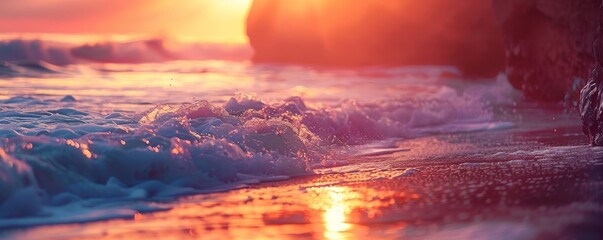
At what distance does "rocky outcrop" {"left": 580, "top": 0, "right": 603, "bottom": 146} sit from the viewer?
19.4 ft

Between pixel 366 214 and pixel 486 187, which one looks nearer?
pixel 366 214

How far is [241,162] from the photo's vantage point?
216 inches

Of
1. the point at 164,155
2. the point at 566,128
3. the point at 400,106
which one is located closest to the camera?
the point at 164,155

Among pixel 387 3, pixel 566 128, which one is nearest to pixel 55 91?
pixel 566 128

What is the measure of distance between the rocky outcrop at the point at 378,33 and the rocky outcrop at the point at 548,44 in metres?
11.4

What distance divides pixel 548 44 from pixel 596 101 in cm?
668

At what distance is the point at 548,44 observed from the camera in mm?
12406

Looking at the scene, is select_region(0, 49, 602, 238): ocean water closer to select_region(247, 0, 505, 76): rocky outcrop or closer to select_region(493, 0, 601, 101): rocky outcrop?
select_region(493, 0, 601, 101): rocky outcrop

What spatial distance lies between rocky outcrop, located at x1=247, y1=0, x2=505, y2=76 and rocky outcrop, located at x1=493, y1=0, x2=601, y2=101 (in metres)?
11.4

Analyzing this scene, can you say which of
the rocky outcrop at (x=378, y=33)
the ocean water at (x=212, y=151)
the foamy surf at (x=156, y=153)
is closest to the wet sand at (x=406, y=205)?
the ocean water at (x=212, y=151)

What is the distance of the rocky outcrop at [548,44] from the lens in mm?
10414

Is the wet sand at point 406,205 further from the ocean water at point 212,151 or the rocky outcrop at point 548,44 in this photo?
the rocky outcrop at point 548,44

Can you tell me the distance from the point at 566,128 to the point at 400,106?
3.21 meters

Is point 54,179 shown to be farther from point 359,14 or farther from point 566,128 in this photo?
point 359,14
